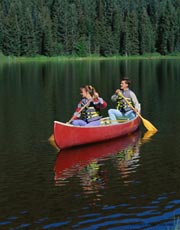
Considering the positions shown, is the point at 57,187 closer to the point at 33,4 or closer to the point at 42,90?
the point at 42,90

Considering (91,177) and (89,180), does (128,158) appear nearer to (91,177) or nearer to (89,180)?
(91,177)

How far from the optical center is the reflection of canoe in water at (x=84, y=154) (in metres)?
17.4

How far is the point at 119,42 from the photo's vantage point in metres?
142

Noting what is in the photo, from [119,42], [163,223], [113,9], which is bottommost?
[163,223]

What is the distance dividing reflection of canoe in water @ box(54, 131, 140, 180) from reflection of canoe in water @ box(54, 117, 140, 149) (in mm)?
229

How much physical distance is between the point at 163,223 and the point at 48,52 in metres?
116

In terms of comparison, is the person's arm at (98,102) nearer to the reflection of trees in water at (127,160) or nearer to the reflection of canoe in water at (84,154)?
the reflection of canoe in water at (84,154)

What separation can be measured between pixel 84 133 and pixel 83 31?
121111 millimetres

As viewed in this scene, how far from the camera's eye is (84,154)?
65.7ft

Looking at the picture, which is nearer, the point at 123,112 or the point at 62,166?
the point at 62,166

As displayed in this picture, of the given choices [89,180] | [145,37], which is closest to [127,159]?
[89,180]

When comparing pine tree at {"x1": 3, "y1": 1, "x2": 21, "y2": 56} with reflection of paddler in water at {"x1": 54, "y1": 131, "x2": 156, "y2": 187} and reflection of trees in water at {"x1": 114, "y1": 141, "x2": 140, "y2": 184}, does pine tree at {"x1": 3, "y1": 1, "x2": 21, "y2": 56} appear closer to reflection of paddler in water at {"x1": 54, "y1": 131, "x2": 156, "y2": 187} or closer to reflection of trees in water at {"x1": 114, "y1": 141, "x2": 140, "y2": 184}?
reflection of paddler in water at {"x1": 54, "y1": 131, "x2": 156, "y2": 187}

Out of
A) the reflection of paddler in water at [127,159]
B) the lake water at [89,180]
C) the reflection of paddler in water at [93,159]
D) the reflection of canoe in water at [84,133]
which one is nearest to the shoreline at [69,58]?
the lake water at [89,180]

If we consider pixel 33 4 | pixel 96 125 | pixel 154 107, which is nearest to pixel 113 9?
pixel 33 4
